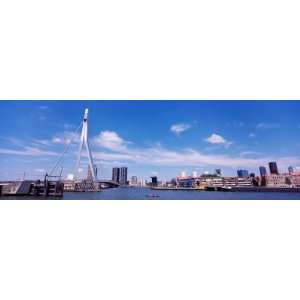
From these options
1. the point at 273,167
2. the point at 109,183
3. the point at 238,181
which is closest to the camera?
the point at 273,167

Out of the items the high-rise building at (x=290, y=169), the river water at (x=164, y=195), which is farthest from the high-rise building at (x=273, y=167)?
the river water at (x=164, y=195)

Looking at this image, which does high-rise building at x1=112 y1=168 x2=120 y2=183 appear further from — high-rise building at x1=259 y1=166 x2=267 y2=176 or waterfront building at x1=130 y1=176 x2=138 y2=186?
high-rise building at x1=259 y1=166 x2=267 y2=176

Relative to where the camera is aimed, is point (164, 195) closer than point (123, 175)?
Yes

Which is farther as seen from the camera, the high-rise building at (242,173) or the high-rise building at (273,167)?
the high-rise building at (242,173)

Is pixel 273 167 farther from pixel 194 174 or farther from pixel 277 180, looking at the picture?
pixel 194 174

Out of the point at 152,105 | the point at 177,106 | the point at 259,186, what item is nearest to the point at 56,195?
the point at 152,105

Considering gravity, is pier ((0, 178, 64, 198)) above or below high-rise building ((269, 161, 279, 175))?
below

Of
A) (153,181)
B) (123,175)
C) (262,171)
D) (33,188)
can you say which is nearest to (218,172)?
(262,171)

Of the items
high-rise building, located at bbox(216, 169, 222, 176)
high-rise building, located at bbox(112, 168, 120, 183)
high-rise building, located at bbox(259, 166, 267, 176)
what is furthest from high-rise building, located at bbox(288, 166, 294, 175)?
high-rise building, located at bbox(112, 168, 120, 183)

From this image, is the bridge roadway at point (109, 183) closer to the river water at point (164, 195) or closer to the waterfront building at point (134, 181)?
the river water at point (164, 195)
